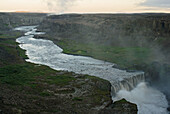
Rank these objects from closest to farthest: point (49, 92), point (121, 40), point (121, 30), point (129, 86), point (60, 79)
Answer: point (49, 92), point (60, 79), point (129, 86), point (121, 40), point (121, 30)

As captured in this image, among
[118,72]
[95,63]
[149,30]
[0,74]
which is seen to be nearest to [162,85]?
[118,72]

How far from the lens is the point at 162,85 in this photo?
52.0 metres

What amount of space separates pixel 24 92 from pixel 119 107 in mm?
16250

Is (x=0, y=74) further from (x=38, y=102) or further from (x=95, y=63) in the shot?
(x=95, y=63)

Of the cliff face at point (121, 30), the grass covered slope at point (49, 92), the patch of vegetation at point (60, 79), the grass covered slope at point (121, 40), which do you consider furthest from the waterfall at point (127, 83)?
the cliff face at point (121, 30)

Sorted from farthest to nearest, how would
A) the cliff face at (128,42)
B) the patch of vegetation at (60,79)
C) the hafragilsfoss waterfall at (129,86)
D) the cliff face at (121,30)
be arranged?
A: the cliff face at (121,30) < the cliff face at (128,42) < the patch of vegetation at (60,79) < the hafragilsfoss waterfall at (129,86)

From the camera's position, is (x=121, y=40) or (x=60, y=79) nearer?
(x=60, y=79)

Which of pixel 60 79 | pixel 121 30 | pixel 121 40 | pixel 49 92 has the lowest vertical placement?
pixel 60 79

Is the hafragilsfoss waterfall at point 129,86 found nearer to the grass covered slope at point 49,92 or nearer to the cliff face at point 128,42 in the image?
the cliff face at point 128,42

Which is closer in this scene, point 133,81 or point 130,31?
point 133,81

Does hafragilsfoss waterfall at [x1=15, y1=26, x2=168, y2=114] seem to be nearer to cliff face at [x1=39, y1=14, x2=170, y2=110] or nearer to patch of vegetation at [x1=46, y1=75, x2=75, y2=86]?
cliff face at [x1=39, y1=14, x2=170, y2=110]

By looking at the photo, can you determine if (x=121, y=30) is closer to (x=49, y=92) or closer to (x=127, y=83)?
(x=127, y=83)

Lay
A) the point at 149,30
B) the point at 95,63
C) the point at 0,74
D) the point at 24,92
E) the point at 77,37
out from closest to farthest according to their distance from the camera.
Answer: the point at 24,92
the point at 0,74
the point at 95,63
the point at 149,30
the point at 77,37

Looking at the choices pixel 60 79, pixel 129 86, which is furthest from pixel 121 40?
pixel 60 79
